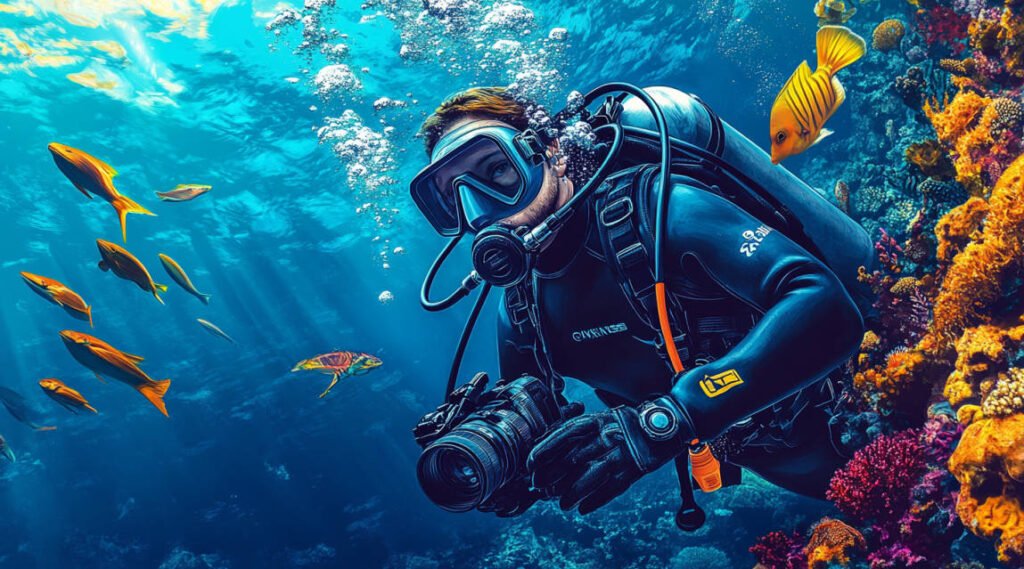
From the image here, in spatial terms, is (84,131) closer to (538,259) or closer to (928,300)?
(538,259)

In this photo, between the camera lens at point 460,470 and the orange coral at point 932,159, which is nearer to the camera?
the camera lens at point 460,470

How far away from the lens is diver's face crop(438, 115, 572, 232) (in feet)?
8.37

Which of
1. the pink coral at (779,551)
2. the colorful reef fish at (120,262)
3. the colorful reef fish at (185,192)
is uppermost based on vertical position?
the colorful reef fish at (185,192)

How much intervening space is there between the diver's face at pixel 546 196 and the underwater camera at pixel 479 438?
80 cm

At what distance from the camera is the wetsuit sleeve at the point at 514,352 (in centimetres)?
311

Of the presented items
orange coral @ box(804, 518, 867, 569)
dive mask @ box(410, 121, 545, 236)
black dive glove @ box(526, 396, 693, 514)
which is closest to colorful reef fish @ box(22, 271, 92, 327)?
dive mask @ box(410, 121, 545, 236)

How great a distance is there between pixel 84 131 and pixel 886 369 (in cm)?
1992

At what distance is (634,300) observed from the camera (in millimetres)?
2303

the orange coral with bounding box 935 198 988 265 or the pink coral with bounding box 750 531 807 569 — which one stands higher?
the orange coral with bounding box 935 198 988 265

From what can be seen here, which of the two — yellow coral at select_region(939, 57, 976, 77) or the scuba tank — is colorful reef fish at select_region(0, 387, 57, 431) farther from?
yellow coral at select_region(939, 57, 976, 77)

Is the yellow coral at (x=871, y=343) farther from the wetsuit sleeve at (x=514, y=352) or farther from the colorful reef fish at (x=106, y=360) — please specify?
the colorful reef fish at (x=106, y=360)

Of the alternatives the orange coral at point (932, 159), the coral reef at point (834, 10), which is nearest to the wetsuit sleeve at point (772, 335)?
the orange coral at point (932, 159)

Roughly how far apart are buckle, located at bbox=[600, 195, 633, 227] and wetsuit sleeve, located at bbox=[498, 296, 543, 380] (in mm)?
1035

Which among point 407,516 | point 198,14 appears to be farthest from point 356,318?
point 198,14
